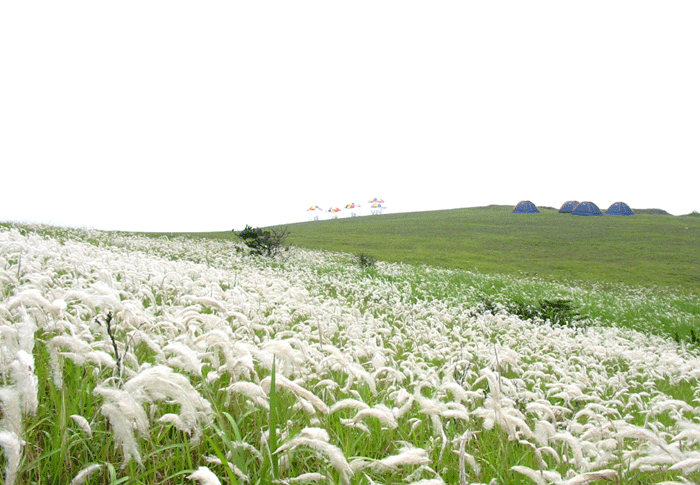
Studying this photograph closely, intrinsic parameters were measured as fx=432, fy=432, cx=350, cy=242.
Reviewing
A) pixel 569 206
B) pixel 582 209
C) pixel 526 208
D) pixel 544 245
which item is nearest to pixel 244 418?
pixel 544 245

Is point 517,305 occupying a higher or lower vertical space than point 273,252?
lower

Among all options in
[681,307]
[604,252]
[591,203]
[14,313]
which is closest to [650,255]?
[604,252]

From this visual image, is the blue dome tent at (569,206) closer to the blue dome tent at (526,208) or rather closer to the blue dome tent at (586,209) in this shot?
the blue dome tent at (586,209)

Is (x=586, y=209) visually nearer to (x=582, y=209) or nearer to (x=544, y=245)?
(x=582, y=209)

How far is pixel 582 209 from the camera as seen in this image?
91.4 metres

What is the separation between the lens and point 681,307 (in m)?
23.5

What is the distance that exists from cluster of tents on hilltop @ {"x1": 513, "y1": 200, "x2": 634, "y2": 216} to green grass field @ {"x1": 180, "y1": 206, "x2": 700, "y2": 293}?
12181mm

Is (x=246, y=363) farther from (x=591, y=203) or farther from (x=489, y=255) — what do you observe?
(x=591, y=203)

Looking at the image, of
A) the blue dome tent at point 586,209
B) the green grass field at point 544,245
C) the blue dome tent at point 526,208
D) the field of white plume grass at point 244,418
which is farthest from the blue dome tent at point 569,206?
A: the field of white plume grass at point 244,418

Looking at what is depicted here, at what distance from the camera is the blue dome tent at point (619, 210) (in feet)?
311

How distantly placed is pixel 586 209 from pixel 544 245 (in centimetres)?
4602

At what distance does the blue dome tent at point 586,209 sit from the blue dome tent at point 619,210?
18.1 ft

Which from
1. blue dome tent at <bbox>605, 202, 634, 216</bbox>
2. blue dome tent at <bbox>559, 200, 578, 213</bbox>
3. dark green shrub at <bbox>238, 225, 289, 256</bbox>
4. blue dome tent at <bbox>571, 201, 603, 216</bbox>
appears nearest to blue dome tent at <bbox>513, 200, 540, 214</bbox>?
blue dome tent at <bbox>559, 200, 578, 213</bbox>

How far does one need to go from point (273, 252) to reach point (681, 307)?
2345 cm
